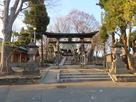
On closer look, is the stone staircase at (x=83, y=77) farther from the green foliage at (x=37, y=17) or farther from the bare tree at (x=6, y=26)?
the green foliage at (x=37, y=17)

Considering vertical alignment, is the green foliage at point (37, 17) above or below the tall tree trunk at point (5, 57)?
above

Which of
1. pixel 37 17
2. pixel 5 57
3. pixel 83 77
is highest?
pixel 37 17

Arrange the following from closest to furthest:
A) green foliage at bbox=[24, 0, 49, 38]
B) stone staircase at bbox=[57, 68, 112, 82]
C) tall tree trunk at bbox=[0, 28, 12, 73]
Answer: stone staircase at bbox=[57, 68, 112, 82]
tall tree trunk at bbox=[0, 28, 12, 73]
green foliage at bbox=[24, 0, 49, 38]

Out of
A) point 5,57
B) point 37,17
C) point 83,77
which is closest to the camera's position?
point 83,77

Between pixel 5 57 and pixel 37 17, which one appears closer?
pixel 5 57

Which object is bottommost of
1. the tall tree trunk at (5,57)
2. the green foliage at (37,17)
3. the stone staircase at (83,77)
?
the stone staircase at (83,77)

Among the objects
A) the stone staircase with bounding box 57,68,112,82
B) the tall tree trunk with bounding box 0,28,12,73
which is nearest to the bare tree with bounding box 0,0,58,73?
Result: the tall tree trunk with bounding box 0,28,12,73

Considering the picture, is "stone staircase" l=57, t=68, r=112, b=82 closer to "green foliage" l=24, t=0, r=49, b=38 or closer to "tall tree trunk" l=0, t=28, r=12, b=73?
"tall tree trunk" l=0, t=28, r=12, b=73

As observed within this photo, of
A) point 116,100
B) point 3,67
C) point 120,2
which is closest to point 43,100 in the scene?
point 116,100

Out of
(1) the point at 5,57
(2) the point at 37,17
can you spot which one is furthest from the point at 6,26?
(2) the point at 37,17

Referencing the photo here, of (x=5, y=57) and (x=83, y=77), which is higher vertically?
(x=5, y=57)

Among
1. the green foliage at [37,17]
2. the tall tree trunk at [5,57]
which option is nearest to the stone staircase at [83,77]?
the tall tree trunk at [5,57]

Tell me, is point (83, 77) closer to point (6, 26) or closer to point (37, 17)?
point (6, 26)

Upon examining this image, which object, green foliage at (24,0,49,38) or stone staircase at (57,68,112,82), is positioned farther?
green foliage at (24,0,49,38)
